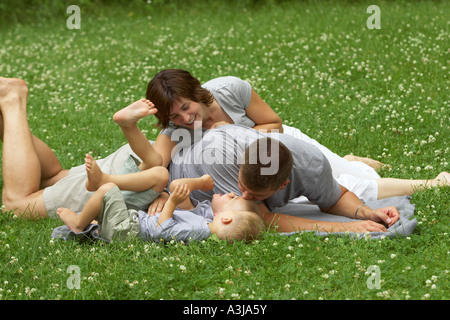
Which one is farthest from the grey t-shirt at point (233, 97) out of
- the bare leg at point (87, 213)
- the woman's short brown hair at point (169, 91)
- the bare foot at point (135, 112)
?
the bare leg at point (87, 213)

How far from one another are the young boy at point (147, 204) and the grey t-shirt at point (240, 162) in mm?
152

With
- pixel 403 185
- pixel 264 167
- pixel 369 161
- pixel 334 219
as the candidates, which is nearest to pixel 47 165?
pixel 264 167

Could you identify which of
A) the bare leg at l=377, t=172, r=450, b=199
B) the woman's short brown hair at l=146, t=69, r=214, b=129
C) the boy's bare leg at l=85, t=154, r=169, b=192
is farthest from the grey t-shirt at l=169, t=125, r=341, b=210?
the bare leg at l=377, t=172, r=450, b=199

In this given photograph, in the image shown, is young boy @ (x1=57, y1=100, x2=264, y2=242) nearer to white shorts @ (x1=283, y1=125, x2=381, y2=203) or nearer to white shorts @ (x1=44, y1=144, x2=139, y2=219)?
white shorts @ (x1=44, y1=144, x2=139, y2=219)

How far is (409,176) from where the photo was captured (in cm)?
652

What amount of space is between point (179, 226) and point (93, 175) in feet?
2.88

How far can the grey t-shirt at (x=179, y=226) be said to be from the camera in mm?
5191

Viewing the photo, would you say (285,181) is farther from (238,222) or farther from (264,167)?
(238,222)

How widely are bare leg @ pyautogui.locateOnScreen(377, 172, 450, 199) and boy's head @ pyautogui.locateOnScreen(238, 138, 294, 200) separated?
4.40ft

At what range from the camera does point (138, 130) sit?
18.5ft

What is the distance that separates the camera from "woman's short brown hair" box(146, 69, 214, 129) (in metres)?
5.74

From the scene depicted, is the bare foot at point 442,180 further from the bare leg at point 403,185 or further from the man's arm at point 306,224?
the man's arm at point 306,224

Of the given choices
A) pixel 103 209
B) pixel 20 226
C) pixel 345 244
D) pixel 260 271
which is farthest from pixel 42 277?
pixel 345 244

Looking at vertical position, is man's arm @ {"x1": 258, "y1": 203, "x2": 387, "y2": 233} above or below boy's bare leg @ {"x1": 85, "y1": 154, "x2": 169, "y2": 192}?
below
